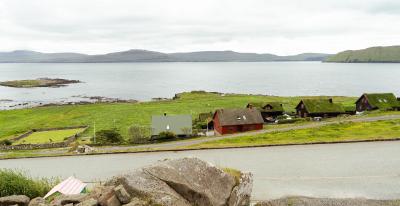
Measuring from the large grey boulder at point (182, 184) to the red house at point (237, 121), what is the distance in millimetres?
50729

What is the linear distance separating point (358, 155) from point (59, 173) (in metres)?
27.5

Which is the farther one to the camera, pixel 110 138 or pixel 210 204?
pixel 110 138

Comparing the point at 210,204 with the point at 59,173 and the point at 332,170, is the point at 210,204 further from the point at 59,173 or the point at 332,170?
the point at 59,173

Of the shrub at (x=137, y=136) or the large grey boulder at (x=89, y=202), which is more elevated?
the large grey boulder at (x=89, y=202)

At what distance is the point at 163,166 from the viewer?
1706 centimetres

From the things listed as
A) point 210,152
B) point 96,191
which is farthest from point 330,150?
point 96,191

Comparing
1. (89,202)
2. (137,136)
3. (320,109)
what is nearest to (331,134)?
(137,136)

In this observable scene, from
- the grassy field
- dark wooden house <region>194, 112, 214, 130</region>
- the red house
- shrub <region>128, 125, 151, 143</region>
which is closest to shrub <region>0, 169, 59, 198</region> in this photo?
shrub <region>128, 125, 151, 143</region>

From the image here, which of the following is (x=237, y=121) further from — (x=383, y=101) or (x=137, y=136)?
(x=383, y=101)

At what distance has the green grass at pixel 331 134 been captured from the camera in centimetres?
4673

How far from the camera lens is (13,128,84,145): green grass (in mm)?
69225

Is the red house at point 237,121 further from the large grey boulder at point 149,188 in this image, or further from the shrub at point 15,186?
the large grey boulder at point 149,188

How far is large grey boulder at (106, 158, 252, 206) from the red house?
50.7 meters

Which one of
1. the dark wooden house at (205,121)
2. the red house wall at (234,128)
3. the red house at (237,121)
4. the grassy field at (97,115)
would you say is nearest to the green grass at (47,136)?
the grassy field at (97,115)
